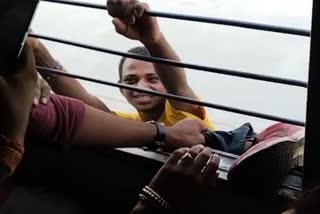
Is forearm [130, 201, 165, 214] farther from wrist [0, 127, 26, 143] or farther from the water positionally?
the water

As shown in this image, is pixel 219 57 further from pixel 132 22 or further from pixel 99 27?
pixel 132 22

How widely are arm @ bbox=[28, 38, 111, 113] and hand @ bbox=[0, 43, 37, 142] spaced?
1.27 feet

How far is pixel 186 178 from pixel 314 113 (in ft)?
0.72

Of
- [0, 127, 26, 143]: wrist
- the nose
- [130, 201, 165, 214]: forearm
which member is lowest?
[130, 201, 165, 214]: forearm

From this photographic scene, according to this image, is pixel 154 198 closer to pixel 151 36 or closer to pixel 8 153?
pixel 8 153

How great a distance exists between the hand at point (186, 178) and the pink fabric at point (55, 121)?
0.21m

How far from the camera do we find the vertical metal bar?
869 millimetres

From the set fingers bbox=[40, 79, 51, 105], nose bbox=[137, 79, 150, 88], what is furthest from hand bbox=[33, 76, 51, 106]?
nose bbox=[137, 79, 150, 88]

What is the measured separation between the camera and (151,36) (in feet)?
4.17

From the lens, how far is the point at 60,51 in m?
1.88

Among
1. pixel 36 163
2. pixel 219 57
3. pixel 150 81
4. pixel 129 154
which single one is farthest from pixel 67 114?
pixel 219 57

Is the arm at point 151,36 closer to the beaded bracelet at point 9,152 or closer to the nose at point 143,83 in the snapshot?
the nose at point 143,83

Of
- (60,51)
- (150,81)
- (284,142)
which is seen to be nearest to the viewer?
(284,142)

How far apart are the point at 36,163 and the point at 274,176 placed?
1.77 ft
